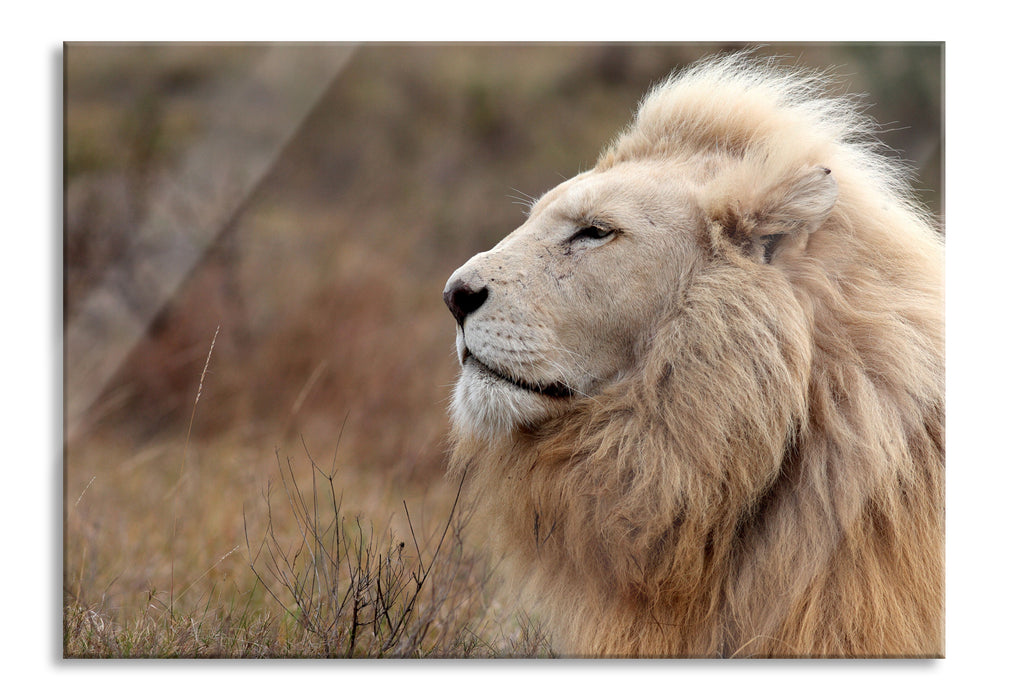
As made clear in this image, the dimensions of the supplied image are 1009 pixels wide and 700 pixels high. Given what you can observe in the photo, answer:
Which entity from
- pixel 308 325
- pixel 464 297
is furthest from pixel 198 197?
pixel 464 297

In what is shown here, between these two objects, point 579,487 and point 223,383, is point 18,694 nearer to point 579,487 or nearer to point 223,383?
point 223,383

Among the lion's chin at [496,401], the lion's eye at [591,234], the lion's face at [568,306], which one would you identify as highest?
the lion's eye at [591,234]

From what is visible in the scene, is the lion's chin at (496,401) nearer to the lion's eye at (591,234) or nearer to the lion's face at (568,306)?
the lion's face at (568,306)

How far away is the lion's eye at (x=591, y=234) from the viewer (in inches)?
89.7

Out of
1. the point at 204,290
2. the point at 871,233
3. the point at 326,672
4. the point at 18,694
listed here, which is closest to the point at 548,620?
the point at 326,672

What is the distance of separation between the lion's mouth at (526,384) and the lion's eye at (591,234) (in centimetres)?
35

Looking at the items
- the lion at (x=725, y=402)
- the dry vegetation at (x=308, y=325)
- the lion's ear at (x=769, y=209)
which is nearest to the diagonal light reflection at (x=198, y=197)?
the dry vegetation at (x=308, y=325)

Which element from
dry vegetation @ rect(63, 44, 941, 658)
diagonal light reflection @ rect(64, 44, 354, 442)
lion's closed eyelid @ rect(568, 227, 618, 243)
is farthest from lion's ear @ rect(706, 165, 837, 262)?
diagonal light reflection @ rect(64, 44, 354, 442)

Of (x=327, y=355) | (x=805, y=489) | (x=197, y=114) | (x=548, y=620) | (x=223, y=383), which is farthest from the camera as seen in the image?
(x=327, y=355)

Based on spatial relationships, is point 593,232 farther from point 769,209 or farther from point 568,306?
point 769,209

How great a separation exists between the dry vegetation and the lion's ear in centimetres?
73

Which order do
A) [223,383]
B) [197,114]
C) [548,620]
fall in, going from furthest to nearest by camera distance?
1. [223,383]
2. [197,114]
3. [548,620]

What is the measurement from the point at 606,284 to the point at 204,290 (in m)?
1.82

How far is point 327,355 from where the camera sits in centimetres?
421
